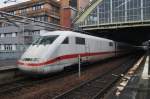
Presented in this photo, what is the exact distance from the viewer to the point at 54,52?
1399cm

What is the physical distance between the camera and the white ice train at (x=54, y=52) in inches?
517

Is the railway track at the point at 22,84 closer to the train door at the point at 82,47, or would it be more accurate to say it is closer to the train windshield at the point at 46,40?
the train door at the point at 82,47

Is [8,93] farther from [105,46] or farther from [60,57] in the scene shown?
[105,46]

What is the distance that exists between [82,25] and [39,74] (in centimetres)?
3685

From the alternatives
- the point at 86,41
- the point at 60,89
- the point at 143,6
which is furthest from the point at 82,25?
the point at 60,89

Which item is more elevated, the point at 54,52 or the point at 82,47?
the point at 82,47

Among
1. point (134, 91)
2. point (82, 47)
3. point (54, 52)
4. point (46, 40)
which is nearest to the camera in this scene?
point (134, 91)

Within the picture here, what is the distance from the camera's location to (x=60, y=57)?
14531 millimetres

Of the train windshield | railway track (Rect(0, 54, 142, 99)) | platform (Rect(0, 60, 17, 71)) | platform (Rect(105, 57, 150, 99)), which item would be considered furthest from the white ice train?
platform (Rect(105, 57, 150, 99))

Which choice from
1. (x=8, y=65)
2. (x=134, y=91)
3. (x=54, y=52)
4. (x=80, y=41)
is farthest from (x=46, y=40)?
(x=134, y=91)

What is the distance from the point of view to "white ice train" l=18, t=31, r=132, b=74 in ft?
43.1

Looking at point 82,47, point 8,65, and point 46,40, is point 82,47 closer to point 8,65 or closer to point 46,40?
point 46,40

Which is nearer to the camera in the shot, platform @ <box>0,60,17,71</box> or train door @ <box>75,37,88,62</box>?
platform @ <box>0,60,17,71</box>

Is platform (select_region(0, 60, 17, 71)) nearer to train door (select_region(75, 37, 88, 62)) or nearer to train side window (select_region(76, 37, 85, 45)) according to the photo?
train door (select_region(75, 37, 88, 62))
